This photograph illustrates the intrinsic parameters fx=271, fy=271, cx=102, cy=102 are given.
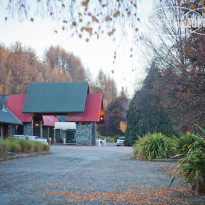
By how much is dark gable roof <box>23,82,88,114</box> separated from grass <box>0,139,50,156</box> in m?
14.1

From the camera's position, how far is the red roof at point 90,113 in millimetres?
33800

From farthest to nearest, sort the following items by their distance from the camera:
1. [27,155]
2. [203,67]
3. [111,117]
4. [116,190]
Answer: [111,117] → [27,155] → [203,67] → [116,190]

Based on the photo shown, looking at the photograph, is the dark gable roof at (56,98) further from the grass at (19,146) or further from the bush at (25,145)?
the bush at (25,145)

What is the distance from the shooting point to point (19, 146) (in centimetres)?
1678

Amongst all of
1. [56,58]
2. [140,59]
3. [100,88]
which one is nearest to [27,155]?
[140,59]

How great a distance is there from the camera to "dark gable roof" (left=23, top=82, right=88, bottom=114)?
34.3 meters

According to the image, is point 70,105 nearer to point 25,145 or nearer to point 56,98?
point 56,98

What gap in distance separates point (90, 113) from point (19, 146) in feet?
59.7

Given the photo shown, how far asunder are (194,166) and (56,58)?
8256cm

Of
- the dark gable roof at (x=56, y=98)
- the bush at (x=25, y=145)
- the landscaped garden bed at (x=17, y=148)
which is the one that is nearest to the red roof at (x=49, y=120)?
the dark gable roof at (x=56, y=98)

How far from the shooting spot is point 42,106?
35.0m

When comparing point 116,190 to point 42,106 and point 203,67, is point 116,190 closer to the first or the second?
point 203,67

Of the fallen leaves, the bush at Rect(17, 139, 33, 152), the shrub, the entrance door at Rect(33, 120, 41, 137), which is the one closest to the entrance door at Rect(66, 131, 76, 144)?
the entrance door at Rect(33, 120, 41, 137)

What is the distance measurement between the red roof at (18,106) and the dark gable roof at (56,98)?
94cm
